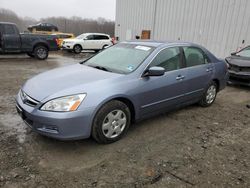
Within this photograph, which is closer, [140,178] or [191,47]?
[140,178]

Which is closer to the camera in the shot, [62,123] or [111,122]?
[62,123]

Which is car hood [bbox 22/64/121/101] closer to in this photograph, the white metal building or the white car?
the white metal building

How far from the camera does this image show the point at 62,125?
2668 millimetres

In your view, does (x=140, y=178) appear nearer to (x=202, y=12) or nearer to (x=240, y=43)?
(x=240, y=43)

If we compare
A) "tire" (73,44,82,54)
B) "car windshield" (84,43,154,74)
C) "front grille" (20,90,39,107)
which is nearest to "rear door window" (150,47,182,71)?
"car windshield" (84,43,154,74)

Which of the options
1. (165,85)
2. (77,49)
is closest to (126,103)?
(165,85)

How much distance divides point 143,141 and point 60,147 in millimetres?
1195

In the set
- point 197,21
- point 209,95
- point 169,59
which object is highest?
point 197,21

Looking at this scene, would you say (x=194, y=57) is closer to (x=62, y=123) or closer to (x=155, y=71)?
(x=155, y=71)

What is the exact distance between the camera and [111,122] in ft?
10.1

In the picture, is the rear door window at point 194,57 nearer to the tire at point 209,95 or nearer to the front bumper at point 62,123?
the tire at point 209,95

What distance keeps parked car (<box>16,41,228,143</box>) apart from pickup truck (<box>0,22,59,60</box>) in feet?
27.7

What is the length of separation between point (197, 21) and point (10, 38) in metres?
9.52

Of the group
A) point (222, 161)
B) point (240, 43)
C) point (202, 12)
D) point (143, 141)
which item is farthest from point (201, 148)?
point (202, 12)
